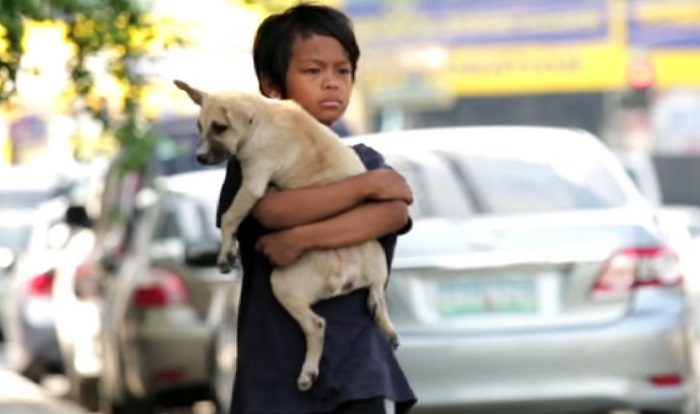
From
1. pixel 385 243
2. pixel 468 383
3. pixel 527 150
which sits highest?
pixel 385 243

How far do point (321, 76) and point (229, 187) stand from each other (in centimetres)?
30

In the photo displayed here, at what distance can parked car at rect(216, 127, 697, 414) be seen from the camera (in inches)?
372

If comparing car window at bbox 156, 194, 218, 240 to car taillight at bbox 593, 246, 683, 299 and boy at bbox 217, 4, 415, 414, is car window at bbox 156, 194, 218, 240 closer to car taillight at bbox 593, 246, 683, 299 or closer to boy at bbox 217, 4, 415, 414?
car taillight at bbox 593, 246, 683, 299

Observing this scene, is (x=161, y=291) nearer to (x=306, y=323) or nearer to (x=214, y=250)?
(x=214, y=250)

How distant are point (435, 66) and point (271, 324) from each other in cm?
5237

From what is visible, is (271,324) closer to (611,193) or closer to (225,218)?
(225,218)

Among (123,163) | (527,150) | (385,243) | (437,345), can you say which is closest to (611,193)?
(527,150)

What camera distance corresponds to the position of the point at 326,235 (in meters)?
5.07

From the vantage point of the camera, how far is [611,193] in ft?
32.9

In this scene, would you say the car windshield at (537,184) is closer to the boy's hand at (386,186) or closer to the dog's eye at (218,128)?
the boy's hand at (386,186)

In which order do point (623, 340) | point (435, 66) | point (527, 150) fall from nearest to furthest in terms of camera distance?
point (623, 340), point (527, 150), point (435, 66)

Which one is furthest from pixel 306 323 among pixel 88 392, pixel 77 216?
pixel 77 216

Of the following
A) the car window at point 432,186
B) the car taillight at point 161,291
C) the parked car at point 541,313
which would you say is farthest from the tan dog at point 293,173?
the car taillight at point 161,291

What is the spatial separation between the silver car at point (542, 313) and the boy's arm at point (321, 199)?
14.1ft
